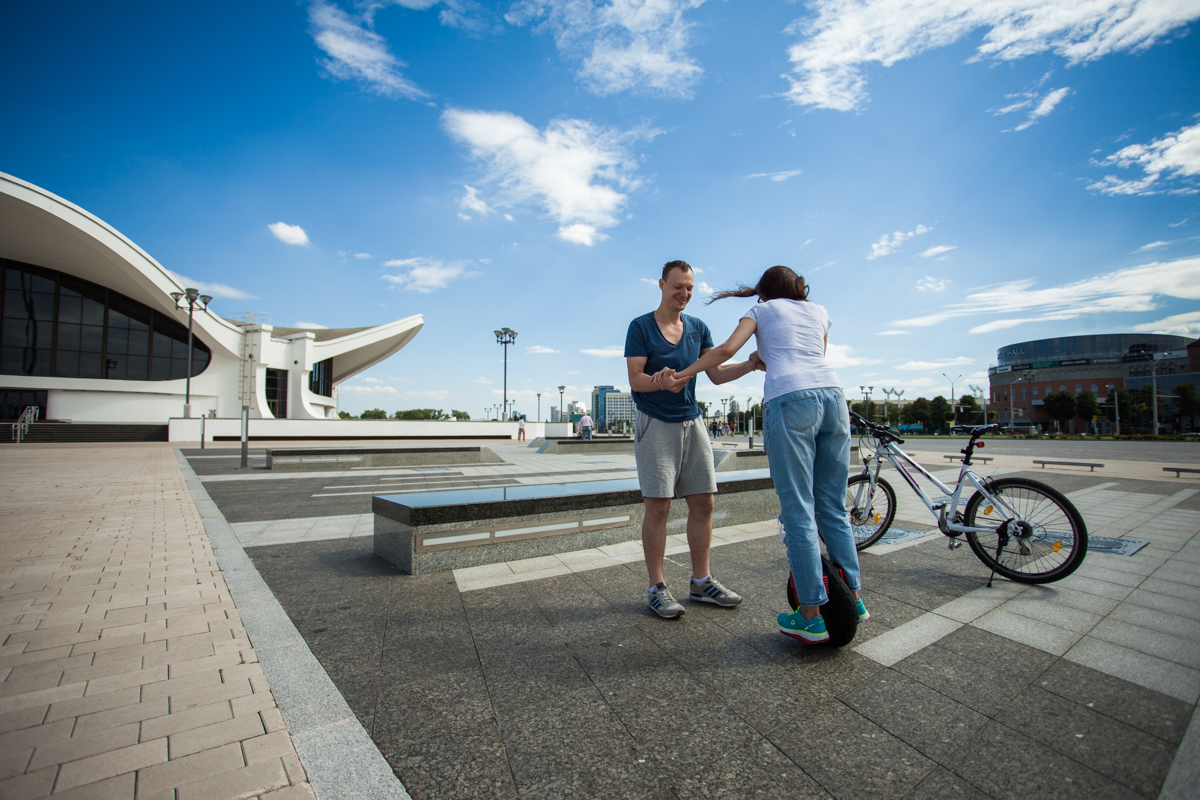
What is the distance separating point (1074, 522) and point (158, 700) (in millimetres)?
4751

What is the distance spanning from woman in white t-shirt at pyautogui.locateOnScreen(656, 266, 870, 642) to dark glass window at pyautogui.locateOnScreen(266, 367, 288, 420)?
46.7 m

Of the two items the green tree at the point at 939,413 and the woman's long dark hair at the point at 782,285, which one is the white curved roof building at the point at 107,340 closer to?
the woman's long dark hair at the point at 782,285

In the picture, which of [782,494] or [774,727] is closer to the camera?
[774,727]

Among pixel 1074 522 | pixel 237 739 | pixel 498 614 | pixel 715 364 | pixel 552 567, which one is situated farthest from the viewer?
pixel 552 567

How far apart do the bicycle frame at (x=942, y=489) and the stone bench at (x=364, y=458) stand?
43.1 feet

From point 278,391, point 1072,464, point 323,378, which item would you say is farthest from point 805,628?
point 323,378

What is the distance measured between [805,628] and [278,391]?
47702 mm

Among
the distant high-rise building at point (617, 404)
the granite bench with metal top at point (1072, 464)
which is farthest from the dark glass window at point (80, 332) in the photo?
the distant high-rise building at point (617, 404)

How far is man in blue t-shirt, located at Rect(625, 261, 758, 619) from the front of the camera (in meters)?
2.88

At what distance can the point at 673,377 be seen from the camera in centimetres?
264

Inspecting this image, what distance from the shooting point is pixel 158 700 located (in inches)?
77.8

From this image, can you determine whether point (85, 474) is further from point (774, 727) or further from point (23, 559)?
point (774, 727)

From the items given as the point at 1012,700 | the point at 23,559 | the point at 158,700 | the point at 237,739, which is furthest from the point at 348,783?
the point at 23,559

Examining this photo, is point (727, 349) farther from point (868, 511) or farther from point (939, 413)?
point (939, 413)
